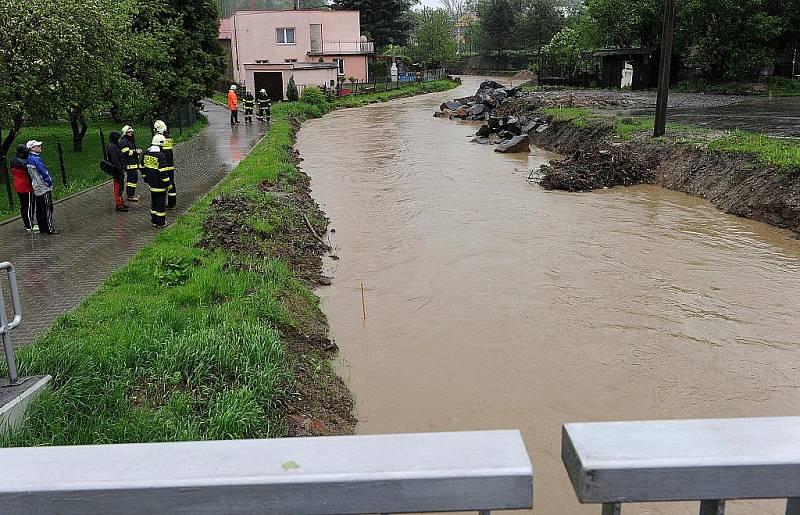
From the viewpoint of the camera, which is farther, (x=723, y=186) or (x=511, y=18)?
(x=511, y=18)

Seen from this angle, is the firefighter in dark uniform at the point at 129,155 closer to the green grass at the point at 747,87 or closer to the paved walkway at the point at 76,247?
the paved walkway at the point at 76,247

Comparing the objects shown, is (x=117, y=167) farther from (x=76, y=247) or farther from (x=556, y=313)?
(x=556, y=313)

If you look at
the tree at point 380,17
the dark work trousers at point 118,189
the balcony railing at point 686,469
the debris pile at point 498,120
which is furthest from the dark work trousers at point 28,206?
the tree at point 380,17

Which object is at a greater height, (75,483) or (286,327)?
(75,483)

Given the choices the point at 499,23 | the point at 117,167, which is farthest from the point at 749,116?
the point at 499,23

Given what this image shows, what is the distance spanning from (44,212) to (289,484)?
39.0 feet

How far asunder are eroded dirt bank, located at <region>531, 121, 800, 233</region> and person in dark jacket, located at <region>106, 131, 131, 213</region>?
1044 centimetres

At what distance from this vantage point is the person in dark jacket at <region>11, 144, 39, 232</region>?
37.9ft

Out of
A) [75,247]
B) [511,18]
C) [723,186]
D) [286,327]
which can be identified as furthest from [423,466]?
[511,18]

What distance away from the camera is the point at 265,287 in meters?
8.78

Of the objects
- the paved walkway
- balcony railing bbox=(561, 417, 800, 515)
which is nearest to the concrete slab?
the paved walkway

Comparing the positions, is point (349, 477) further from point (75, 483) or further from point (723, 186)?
point (723, 186)

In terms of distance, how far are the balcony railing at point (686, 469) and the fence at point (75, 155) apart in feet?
48.2

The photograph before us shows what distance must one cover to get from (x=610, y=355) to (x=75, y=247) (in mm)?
8300
